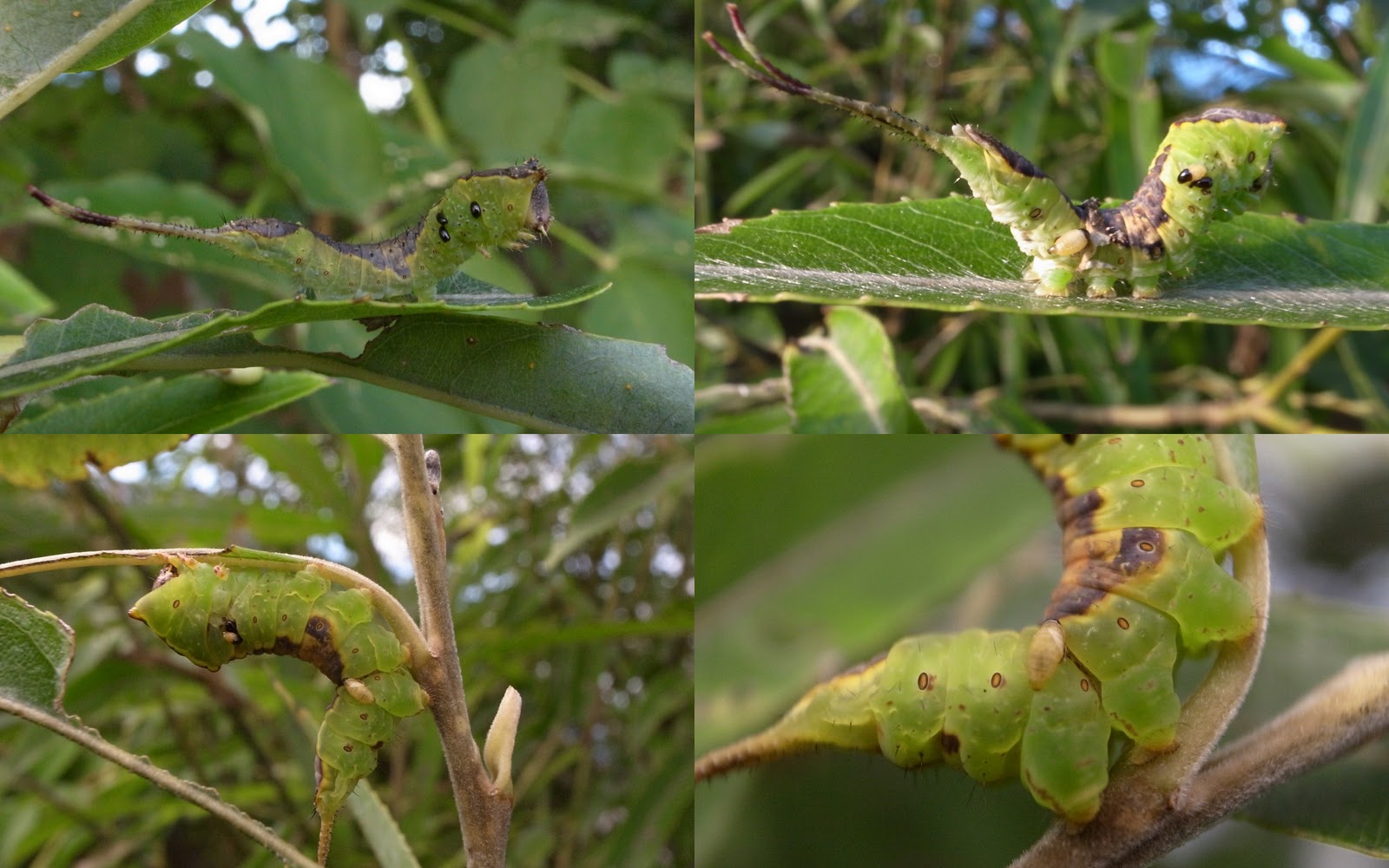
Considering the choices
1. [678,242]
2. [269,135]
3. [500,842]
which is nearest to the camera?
[500,842]

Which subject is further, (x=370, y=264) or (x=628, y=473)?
(x=628, y=473)

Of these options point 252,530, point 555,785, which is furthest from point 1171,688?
point 555,785

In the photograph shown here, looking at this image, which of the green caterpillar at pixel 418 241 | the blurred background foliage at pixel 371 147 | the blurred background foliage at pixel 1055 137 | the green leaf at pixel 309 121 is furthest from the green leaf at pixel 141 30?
the blurred background foliage at pixel 1055 137

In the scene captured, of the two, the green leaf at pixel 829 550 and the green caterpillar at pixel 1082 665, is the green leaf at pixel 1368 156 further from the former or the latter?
the green caterpillar at pixel 1082 665

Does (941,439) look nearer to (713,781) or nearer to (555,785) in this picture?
(713,781)

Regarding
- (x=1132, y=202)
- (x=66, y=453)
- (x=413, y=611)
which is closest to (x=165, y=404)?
(x=66, y=453)

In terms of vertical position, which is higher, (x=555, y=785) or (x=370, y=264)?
(x=370, y=264)
